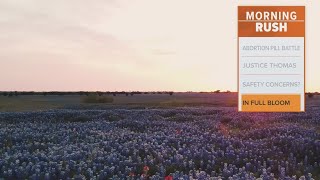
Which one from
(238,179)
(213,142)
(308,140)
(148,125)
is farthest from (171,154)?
(148,125)

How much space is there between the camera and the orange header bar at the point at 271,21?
15789 millimetres

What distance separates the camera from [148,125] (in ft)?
54.1

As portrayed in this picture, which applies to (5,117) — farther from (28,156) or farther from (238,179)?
(238,179)

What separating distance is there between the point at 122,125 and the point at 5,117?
888cm

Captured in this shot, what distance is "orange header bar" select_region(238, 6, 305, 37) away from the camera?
15789 mm
